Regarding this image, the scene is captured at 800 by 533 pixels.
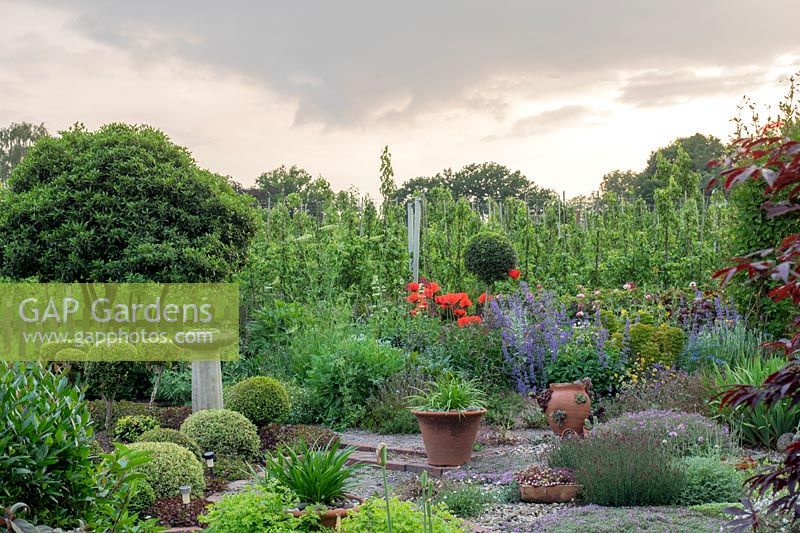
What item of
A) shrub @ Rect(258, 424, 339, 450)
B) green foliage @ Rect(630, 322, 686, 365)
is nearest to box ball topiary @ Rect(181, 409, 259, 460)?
shrub @ Rect(258, 424, 339, 450)

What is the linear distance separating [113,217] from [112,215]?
20 millimetres

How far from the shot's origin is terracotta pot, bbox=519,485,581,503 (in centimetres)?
489

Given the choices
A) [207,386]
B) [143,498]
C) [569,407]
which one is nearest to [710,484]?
[569,407]

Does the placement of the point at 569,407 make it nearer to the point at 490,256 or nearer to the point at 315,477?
the point at 315,477

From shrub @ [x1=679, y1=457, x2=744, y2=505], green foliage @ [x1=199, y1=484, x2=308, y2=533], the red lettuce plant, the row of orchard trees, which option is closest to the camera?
the red lettuce plant

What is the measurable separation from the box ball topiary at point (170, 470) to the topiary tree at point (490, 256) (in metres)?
6.81

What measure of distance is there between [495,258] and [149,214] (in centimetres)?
557

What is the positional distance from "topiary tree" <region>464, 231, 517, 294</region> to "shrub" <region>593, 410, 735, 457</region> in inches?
217

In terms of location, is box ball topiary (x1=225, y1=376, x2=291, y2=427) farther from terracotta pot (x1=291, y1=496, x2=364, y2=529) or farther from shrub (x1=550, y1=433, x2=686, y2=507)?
terracotta pot (x1=291, y1=496, x2=364, y2=529)

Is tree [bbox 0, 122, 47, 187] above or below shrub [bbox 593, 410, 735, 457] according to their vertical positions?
above

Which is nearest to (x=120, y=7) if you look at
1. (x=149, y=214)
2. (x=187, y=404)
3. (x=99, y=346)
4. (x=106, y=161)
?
(x=106, y=161)

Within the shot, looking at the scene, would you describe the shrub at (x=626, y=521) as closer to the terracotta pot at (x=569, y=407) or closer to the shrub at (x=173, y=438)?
the terracotta pot at (x=569, y=407)

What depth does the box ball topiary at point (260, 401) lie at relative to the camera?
7203mm

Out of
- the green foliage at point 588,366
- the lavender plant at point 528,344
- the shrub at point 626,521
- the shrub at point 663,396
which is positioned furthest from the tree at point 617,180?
the shrub at point 626,521
